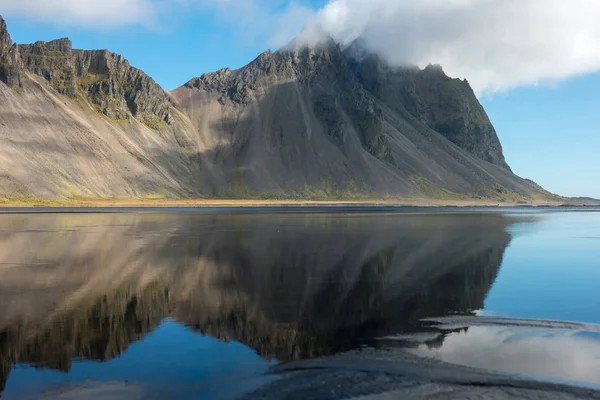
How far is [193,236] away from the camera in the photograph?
5434 cm

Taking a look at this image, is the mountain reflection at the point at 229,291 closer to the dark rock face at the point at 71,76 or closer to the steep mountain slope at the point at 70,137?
the steep mountain slope at the point at 70,137

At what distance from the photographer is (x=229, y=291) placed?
25.8m

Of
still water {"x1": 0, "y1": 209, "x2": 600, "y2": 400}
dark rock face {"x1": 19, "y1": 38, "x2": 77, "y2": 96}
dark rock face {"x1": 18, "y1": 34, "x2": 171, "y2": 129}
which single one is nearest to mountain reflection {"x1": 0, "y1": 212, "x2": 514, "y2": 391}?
still water {"x1": 0, "y1": 209, "x2": 600, "y2": 400}

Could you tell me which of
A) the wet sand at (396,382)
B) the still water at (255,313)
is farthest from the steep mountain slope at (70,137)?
the wet sand at (396,382)

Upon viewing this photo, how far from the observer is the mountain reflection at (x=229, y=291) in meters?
17.6

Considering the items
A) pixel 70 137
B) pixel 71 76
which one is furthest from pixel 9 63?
pixel 70 137

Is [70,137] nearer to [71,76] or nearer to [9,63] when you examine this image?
[9,63]

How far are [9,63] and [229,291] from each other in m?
167

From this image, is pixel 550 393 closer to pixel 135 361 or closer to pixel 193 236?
pixel 135 361

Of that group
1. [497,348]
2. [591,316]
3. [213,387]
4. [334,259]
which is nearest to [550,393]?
[497,348]

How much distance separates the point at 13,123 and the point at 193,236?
4634 inches

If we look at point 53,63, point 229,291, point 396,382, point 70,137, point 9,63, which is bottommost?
point 396,382

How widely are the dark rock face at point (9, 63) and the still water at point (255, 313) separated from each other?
5480 inches

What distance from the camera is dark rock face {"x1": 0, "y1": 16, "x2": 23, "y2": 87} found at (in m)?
158
